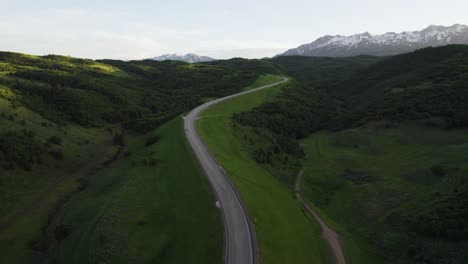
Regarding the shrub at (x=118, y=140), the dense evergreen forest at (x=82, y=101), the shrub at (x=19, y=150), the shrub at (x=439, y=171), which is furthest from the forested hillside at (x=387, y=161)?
the shrub at (x=19, y=150)

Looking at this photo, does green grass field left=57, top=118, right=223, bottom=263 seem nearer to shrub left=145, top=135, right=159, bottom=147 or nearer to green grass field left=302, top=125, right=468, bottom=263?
shrub left=145, top=135, right=159, bottom=147

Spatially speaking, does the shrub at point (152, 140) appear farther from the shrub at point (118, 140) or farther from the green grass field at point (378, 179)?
the green grass field at point (378, 179)

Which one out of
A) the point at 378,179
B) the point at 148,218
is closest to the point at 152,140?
the point at 148,218

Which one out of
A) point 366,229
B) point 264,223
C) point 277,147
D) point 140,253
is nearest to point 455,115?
point 277,147

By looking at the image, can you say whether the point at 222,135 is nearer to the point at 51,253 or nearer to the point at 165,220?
the point at 165,220

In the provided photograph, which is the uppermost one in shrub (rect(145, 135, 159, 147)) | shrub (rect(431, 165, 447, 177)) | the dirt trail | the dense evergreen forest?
the dense evergreen forest

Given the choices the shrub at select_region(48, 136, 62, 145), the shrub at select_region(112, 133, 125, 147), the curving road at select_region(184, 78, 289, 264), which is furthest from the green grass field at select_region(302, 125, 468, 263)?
the shrub at select_region(48, 136, 62, 145)

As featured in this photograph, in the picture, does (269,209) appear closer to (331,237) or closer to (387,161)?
(331,237)
